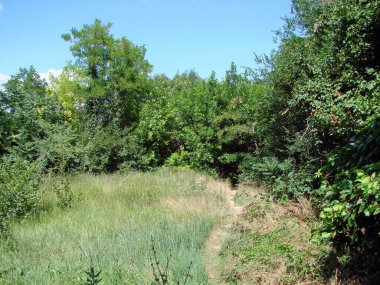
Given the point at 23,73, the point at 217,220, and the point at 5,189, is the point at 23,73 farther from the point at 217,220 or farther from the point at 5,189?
the point at 217,220

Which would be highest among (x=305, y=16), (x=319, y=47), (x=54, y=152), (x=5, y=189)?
(x=305, y=16)

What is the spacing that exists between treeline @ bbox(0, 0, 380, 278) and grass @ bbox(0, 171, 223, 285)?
1.41 meters

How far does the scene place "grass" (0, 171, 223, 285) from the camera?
5.48 m

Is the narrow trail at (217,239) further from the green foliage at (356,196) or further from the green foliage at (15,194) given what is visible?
the green foliage at (15,194)

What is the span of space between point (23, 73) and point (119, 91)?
27.2 feet

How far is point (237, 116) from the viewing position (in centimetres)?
1405

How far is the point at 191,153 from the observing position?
14.7 meters

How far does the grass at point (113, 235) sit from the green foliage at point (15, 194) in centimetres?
30

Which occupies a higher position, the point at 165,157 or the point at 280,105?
the point at 280,105

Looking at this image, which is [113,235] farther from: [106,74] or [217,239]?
[106,74]

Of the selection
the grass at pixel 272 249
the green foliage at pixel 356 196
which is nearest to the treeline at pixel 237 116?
the green foliage at pixel 356 196

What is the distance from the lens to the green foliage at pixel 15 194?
809 centimetres

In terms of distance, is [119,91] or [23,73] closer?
[119,91]

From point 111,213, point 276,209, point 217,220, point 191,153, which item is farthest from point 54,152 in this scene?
point 276,209
